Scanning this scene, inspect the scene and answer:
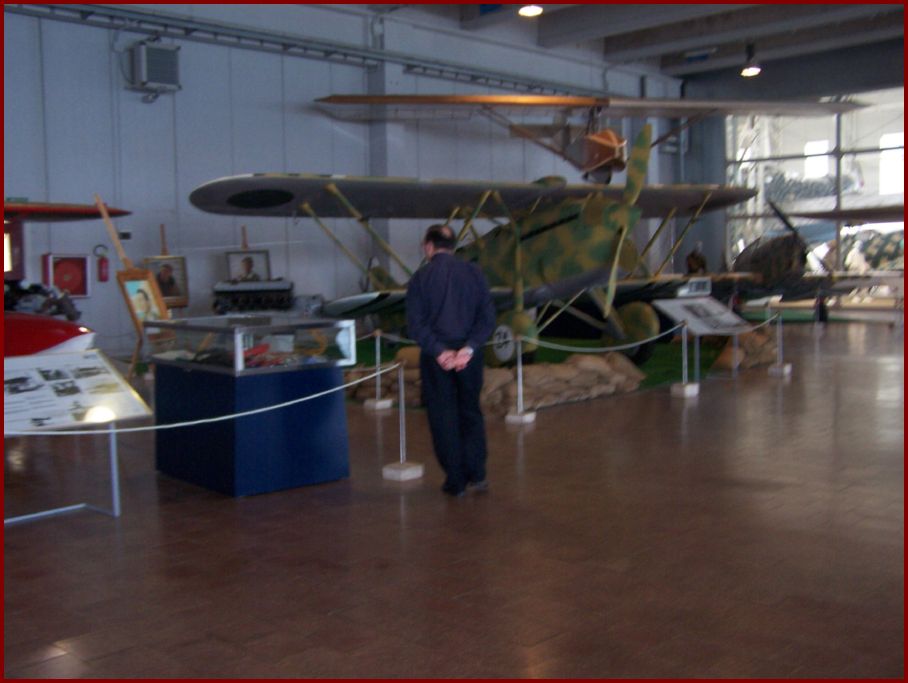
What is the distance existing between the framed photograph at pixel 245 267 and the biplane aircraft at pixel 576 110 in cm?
263

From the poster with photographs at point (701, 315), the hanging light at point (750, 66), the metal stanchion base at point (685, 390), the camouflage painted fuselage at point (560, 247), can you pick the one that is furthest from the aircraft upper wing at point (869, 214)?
the metal stanchion base at point (685, 390)

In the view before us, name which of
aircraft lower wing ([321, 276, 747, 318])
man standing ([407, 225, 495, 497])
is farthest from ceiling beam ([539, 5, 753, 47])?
man standing ([407, 225, 495, 497])

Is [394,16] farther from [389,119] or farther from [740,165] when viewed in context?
[740,165]

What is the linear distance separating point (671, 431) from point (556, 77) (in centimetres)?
1368

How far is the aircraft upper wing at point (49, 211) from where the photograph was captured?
32.4 feet

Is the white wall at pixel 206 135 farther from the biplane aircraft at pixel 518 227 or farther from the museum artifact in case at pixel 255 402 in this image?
the museum artifact in case at pixel 255 402

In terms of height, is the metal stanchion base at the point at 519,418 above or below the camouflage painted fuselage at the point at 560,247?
below

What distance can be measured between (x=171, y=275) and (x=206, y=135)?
8.49ft

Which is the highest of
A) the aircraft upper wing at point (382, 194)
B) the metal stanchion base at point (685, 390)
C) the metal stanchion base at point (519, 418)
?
the aircraft upper wing at point (382, 194)

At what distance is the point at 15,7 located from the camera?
1173 cm

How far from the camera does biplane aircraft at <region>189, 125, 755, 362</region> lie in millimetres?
9312

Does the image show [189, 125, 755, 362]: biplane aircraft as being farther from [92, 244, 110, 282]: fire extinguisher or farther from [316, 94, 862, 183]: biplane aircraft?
[92, 244, 110, 282]: fire extinguisher

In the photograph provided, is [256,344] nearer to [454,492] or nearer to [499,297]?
[454,492]

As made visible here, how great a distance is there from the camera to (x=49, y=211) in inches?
408
